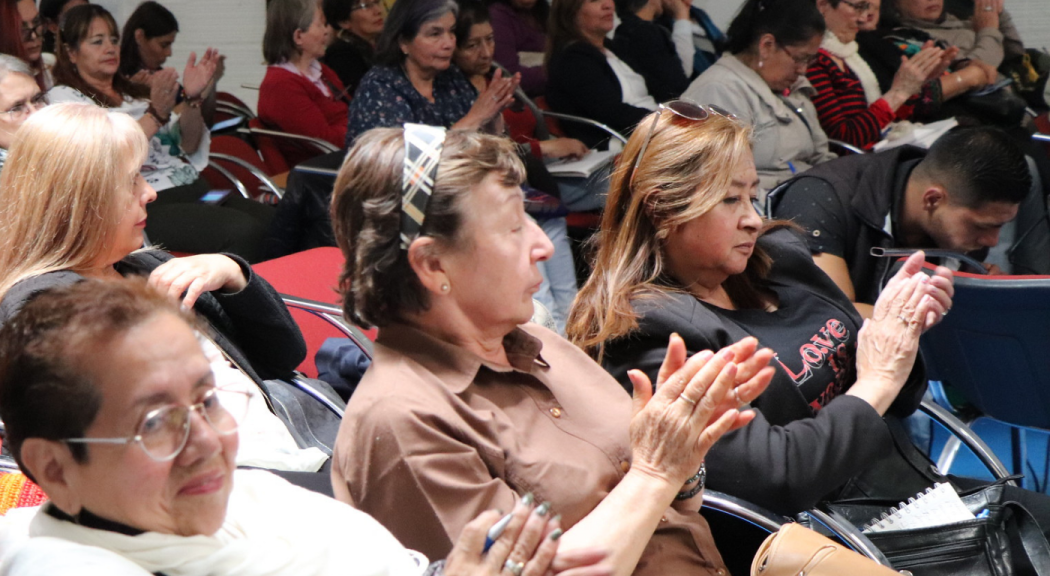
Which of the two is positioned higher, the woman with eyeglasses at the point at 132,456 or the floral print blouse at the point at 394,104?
the woman with eyeglasses at the point at 132,456

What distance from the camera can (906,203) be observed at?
296 centimetres

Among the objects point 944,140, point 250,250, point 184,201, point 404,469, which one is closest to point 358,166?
point 404,469

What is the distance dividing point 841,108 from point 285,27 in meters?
2.41

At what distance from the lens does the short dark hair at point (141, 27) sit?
4.60 metres

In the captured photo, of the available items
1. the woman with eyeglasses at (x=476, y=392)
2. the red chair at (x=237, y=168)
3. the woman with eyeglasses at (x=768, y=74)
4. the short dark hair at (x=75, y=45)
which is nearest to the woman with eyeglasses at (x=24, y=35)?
the short dark hair at (x=75, y=45)

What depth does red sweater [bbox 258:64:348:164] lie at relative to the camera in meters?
4.43

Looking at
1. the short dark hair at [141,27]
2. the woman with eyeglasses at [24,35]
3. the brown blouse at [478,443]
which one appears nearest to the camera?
the brown blouse at [478,443]

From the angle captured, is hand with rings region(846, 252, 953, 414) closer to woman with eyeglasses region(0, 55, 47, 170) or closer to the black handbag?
the black handbag

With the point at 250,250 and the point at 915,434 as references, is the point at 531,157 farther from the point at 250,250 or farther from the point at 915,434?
the point at 915,434

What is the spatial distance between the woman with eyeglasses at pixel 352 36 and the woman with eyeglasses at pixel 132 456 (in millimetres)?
3858

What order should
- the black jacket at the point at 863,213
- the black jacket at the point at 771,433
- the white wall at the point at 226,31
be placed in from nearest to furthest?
the black jacket at the point at 771,433, the black jacket at the point at 863,213, the white wall at the point at 226,31

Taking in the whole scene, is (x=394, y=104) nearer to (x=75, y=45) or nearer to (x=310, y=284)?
(x=310, y=284)

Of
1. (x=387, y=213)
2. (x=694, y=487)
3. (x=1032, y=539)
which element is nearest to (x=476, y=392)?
(x=387, y=213)

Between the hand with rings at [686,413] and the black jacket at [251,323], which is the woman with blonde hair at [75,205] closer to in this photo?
the black jacket at [251,323]
